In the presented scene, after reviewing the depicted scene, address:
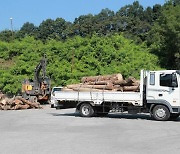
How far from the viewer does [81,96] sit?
22.7 meters

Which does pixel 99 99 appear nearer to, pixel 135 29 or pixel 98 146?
pixel 98 146

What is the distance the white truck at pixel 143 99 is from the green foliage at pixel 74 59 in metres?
19.1

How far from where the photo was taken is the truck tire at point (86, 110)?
2254 cm

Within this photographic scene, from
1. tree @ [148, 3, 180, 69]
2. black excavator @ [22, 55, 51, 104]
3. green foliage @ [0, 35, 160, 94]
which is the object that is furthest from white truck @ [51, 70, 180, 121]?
tree @ [148, 3, 180, 69]

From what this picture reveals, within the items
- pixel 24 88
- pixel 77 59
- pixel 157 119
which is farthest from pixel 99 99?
pixel 77 59

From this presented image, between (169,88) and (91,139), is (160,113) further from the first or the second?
(91,139)

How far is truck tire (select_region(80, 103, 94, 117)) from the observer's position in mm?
22538

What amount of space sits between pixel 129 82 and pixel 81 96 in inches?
108

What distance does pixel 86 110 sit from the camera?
22.8 m

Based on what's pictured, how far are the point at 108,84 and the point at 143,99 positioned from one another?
7.73 feet

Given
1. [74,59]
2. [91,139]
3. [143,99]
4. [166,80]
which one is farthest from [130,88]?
[74,59]

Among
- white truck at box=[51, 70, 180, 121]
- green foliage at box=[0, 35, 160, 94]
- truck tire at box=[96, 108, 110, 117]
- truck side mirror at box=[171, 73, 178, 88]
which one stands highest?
green foliage at box=[0, 35, 160, 94]

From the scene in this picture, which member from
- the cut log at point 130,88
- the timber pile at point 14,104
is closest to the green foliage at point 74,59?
the timber pile at point 14,104

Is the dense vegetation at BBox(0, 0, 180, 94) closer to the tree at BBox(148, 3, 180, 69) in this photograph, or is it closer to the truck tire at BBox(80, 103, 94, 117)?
the tree at BBox(148, 3, 180, 69)
